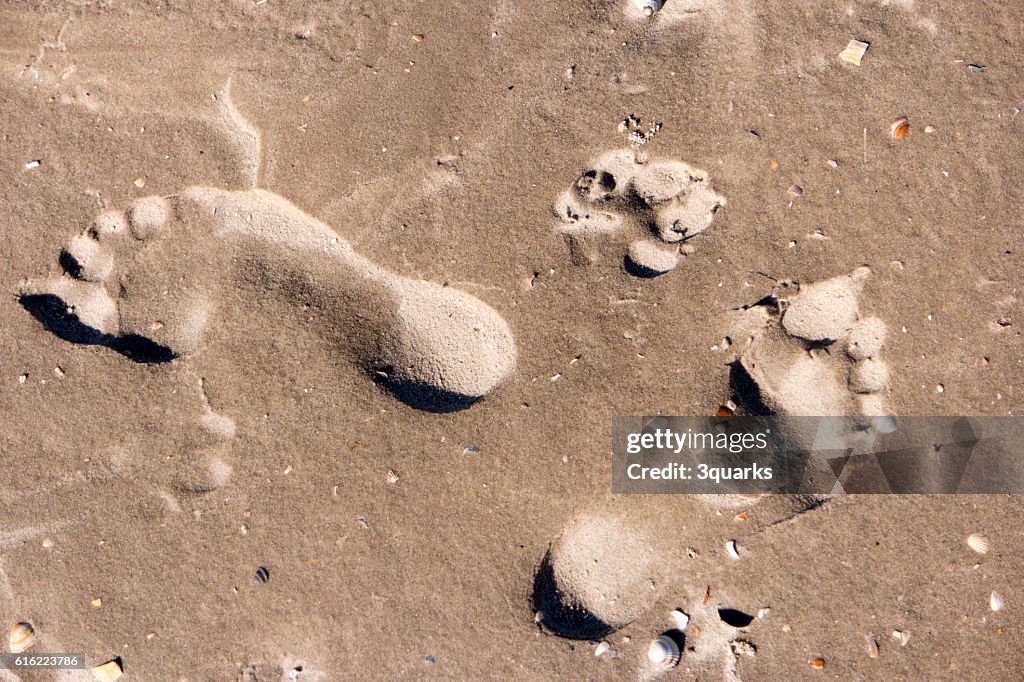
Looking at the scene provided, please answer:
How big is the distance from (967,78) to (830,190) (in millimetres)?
989

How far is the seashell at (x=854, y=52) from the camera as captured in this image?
3.15m

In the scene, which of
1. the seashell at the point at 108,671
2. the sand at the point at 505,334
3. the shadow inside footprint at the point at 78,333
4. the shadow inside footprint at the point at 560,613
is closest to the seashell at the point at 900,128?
the sand at the point at 505,334

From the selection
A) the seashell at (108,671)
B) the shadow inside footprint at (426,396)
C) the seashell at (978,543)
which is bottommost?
the seashell at (108,671)

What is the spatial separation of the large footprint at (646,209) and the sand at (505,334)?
2 centimetres

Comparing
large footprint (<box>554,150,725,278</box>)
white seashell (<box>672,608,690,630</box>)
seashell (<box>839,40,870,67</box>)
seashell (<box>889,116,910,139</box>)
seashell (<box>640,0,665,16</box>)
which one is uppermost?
seashell (<box>640,0,665,16</box>)

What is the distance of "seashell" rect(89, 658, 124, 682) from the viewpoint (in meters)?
3.15

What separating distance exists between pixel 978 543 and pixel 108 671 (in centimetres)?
482

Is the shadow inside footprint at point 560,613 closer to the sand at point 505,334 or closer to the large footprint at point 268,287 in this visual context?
the sand at point 505,334

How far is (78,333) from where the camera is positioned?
10.5 feet

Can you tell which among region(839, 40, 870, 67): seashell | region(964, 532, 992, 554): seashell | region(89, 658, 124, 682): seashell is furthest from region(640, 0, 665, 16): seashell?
region(89, 658, 124, 682): seashell

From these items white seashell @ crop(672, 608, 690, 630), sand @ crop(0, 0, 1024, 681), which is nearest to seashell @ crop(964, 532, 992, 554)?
sand @ crop(0, 0, 1024, 681)

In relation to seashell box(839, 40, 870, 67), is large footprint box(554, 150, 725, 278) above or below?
below

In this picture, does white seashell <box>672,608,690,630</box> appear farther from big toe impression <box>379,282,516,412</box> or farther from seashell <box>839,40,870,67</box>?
seashell <box>839,40,870,67</box>

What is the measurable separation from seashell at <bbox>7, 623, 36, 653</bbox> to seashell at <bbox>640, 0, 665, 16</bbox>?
4.80 metres
